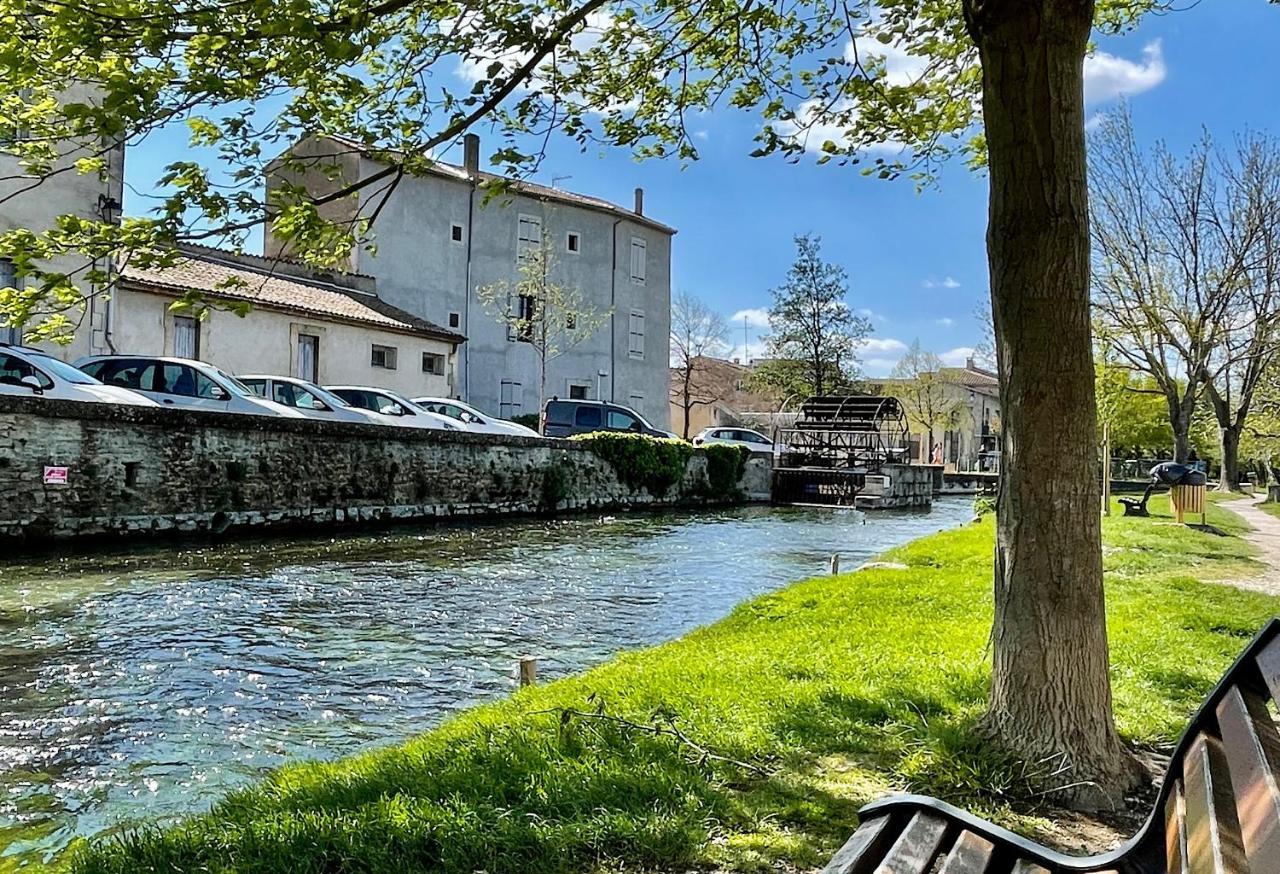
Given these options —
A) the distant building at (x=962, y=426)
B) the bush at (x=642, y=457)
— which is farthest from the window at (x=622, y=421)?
the distant building at (x=962, y=426)

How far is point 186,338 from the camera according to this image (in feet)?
70.6

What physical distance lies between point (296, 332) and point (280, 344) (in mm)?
595

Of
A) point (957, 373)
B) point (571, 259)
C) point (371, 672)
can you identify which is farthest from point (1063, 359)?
point (957, 373)

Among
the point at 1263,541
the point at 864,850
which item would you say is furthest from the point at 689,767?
the point at 1263,541

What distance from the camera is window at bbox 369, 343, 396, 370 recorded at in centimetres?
2641

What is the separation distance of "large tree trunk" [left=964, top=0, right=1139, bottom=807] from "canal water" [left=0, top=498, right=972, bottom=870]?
11.5ft

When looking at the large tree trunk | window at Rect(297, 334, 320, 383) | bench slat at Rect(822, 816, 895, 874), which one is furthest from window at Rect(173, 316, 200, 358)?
bench slat at Rect(822, 816, 895, 874)

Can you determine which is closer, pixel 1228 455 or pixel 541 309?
pixel 1228 455

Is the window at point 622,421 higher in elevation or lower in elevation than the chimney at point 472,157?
lower

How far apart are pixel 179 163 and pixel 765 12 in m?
3.62

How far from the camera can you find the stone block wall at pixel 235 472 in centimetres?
1222

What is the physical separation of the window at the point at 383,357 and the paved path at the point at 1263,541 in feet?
71.2

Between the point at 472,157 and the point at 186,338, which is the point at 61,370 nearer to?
the point at 186,338

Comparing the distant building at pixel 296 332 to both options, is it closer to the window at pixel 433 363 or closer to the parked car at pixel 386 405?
the window at pixel 433 363
